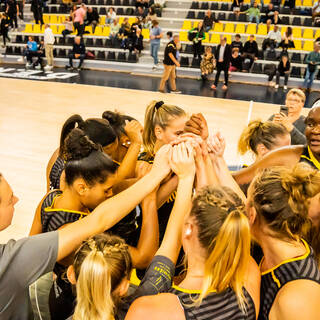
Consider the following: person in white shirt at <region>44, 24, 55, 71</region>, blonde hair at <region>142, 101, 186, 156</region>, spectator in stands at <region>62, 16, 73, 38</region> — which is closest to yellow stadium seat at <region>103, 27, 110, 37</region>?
spectator in stands at <region>62, 16, 73, 38</region>

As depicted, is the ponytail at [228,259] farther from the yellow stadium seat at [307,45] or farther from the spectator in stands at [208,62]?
the yellow stadium seat at [307,45]

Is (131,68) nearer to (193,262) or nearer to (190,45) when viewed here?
(190,45)

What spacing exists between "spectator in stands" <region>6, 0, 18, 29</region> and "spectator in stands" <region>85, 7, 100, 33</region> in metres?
3.01

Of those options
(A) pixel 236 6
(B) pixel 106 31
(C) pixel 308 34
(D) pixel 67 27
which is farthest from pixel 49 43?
(C) pixel 308 34

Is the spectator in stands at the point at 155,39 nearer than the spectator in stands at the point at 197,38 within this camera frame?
No

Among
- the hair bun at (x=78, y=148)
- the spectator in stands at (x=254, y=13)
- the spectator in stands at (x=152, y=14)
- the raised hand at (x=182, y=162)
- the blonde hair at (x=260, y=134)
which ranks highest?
the spectator in stands at (x=254, y=13)

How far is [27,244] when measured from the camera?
1193mm

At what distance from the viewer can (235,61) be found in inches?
416

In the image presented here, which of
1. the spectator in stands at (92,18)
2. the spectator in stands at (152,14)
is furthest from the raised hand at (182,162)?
the spectator in stands at (92,18)

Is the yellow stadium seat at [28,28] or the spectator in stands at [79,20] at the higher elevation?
the spectator in stands at [79,20]

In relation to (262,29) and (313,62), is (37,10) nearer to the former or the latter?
(262,29)

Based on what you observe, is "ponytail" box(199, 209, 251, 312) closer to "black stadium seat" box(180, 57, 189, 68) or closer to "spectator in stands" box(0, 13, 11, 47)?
"black stadium seat" box(180, 57, 189, 68)

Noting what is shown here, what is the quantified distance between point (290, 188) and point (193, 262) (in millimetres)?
480

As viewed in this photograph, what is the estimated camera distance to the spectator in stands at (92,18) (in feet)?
43.3
